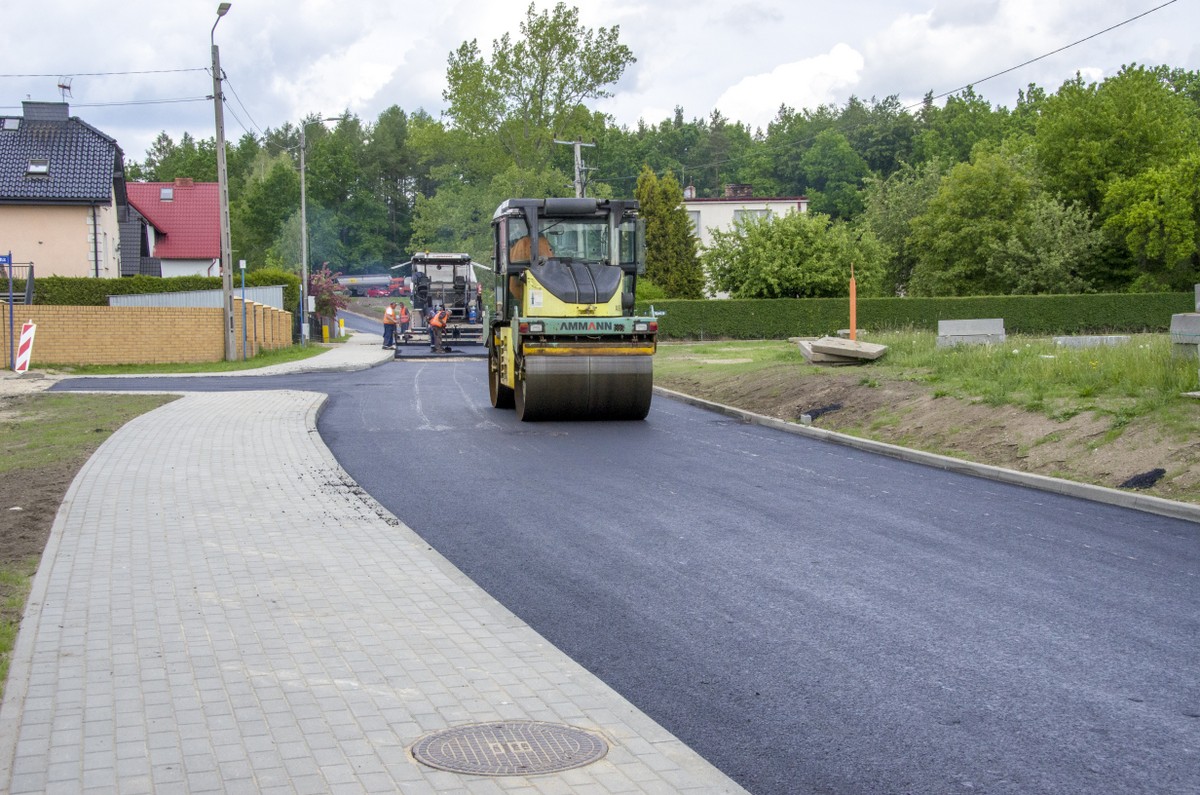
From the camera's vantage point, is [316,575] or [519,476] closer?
[316,575]

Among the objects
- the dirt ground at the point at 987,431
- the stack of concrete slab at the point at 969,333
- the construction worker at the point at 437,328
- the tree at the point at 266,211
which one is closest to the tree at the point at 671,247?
the construction worker at the point at 437,328

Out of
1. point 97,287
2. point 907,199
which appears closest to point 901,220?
point 907,199

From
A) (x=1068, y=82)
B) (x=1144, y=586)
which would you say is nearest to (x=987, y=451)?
(x=1144, y=586)

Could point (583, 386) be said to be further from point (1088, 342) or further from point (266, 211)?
point (266, 211)

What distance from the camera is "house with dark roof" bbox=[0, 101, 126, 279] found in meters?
47.2

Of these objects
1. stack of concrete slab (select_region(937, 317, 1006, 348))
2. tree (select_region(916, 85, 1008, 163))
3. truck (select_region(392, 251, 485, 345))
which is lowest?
stack of concrete slab (select_region(937, 317, 1006, 348))

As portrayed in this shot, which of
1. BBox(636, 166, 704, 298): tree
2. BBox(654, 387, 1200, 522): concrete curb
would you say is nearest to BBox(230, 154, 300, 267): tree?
BBox(636, 166, 704, 298): tree

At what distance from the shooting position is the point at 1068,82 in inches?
2633

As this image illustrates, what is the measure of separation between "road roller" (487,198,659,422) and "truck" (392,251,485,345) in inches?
1053

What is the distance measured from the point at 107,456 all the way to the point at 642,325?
7715 millimetres

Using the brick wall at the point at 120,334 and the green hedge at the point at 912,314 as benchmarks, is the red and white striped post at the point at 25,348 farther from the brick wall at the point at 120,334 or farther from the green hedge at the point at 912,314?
the green hedge at the point at 912,314

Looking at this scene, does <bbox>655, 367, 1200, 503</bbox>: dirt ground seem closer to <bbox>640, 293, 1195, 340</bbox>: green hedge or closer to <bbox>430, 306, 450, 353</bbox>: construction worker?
<bbox>430, 306, 450, 353</bbox>: construction worker

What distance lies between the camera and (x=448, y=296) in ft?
156

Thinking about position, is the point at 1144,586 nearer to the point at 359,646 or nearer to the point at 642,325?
the point at 359,646
